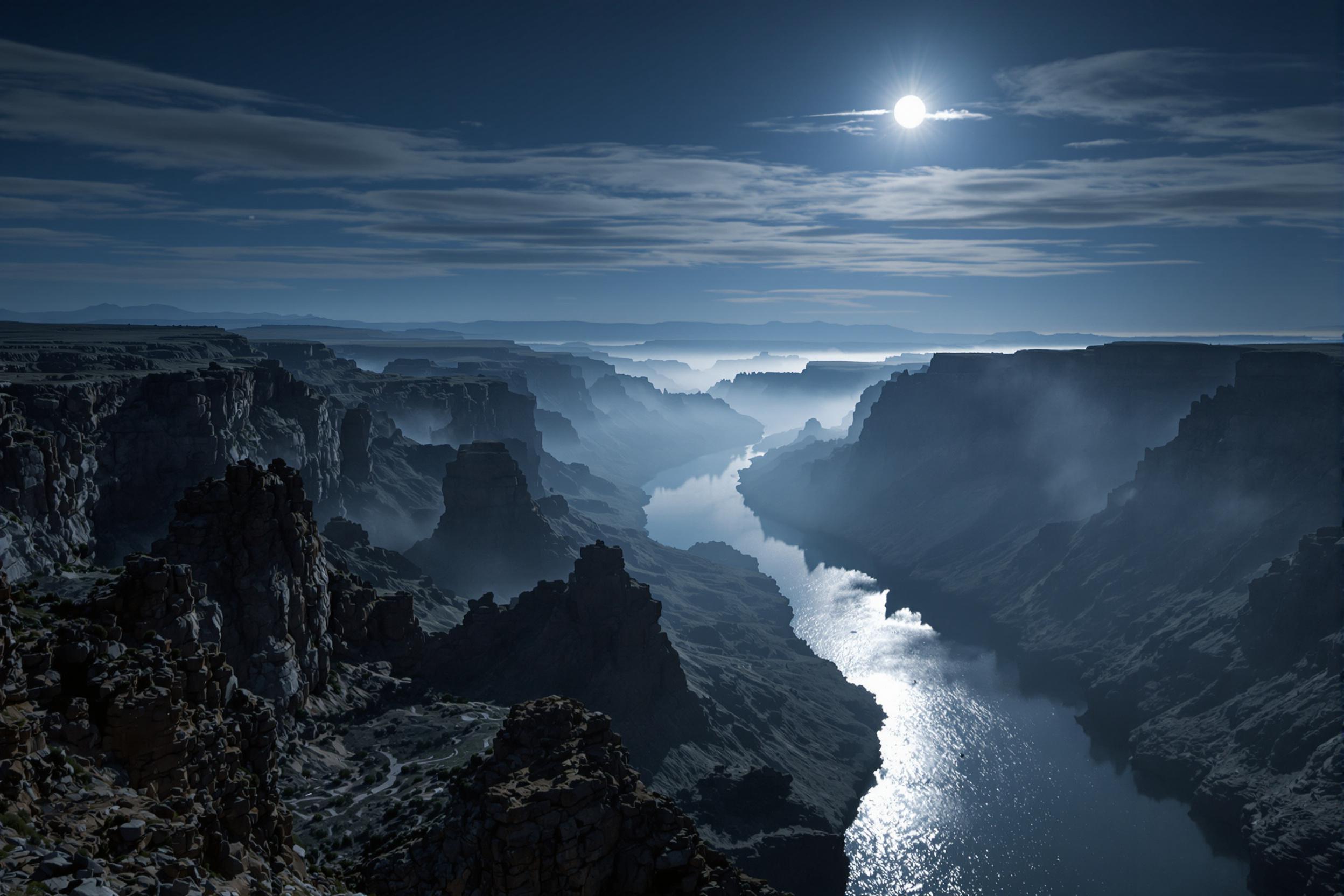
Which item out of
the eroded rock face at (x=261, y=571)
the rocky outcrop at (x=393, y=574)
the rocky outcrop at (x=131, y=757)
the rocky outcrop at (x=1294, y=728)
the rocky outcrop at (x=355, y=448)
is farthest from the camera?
the rocky outcrop at (x=355, y=448)

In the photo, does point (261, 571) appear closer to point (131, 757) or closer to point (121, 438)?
point (131, 757)

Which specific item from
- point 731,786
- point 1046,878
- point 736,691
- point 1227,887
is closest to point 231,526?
point 731,786

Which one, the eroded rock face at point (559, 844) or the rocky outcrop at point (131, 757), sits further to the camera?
the eroded rock face at point (559, 844)

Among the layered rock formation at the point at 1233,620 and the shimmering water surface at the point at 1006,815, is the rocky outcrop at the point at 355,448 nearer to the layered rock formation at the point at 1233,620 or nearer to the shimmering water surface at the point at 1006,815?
the shimmering water surface at the point at 1006,815

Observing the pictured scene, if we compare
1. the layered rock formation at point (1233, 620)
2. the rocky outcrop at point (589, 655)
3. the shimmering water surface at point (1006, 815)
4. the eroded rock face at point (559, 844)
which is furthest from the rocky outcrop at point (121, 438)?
the layered rock formation at point (1233, 620)

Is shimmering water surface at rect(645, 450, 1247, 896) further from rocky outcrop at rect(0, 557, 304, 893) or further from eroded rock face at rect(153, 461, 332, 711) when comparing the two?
rocky outcrop at rect(0, 557, 304, 893)

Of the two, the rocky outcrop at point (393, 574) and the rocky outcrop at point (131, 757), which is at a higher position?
the rocky outcrop at point (131, 757)
